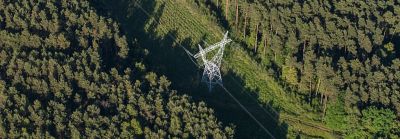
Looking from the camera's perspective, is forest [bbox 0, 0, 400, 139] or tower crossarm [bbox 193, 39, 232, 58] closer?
forest [bbox 0, 0, 400, 139]

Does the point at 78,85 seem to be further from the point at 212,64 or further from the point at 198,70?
the point at 212,64

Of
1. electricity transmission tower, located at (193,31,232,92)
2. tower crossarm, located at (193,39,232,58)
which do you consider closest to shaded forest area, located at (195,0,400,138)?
tower crossarm, located at (193,39,232,58)

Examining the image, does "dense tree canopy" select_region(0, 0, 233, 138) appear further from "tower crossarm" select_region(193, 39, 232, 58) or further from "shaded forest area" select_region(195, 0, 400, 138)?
"shaded forest area" select_region(195, 0, 400, 138)

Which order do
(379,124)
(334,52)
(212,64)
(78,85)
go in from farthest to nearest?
(212,64), (334,52), (78,85), (379,124)

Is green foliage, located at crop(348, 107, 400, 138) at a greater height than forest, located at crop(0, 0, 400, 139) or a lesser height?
lesser

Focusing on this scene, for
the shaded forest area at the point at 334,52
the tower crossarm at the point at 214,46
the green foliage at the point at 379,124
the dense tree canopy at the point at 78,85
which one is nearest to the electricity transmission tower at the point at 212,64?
the tower crossarm at the point at 214,46

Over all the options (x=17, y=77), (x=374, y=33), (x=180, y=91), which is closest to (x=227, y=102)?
(x=180, y=91)

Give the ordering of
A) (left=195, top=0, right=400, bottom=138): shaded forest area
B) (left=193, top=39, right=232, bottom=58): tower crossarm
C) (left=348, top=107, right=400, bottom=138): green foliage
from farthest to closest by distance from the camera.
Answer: (left=193, top=39, right=232, bottom=58): tower crossarm < (left=195, top=0, right=400, bottom=138): shaded forest area < (left=348, top=107, right=400, bottom=138): green foliage

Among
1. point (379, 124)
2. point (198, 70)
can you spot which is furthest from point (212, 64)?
point (379, 124)
